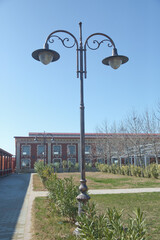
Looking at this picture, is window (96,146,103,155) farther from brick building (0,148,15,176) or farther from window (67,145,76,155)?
brick building (0,148,15,176)

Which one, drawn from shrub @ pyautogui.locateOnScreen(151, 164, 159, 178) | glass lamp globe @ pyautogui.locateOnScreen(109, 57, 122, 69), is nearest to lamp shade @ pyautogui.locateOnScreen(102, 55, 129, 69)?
glass lamp globe @ pyautogui.locateOnScreen(109, 57, 122, 69)

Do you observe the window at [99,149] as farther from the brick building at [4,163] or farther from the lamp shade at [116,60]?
the lamp shade at [116,60]

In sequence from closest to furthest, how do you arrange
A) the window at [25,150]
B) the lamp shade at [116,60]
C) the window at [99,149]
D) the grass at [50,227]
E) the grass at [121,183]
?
the grass at [50,227], the lamp shade at [116,60], the grass at [121,183], the window at [99,149], the window at [25,150]

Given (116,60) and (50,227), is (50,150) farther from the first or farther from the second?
(116,60)

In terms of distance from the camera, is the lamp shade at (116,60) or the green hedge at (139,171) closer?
the lamp shade at (116,60)

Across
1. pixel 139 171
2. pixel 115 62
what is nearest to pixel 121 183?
pixel 139 171

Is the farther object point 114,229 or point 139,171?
point 139,171

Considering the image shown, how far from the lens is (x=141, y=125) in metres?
24.3

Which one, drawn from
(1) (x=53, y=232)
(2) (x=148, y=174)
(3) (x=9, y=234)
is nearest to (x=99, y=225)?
(1) (x=53, y=232)

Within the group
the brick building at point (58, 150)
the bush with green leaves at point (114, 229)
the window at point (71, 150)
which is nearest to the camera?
the bush with green leaves at point (114, 229)

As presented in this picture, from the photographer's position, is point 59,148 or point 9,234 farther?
point 59,148

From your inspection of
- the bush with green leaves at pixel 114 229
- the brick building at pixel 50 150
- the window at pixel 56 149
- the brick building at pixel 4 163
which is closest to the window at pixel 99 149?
the brick building at pixel 50 150

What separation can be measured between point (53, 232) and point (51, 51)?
170 inches

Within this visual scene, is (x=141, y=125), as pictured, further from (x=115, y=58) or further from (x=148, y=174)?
(x=115, y=58)
